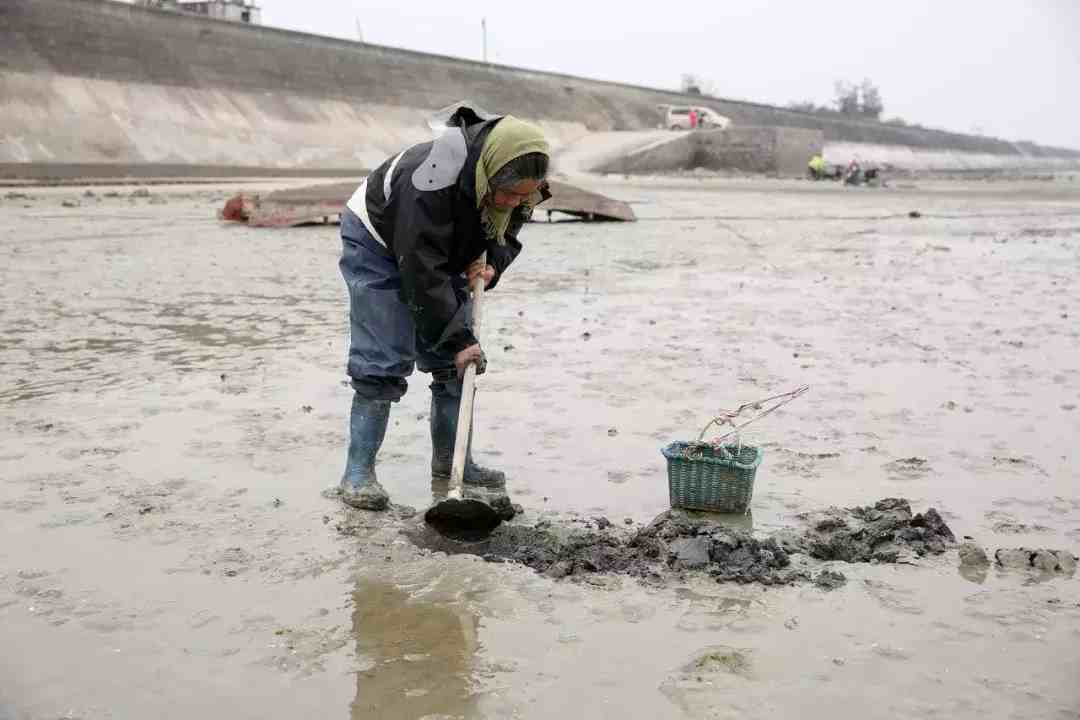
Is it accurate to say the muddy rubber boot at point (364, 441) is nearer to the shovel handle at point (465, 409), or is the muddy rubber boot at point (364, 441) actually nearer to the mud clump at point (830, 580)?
the shovel handle at point (465, 409)

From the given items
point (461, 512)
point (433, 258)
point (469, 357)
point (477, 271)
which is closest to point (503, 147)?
point (433, 258)

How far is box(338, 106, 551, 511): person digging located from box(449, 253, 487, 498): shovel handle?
0.04 metres

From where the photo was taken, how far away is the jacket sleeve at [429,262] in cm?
407

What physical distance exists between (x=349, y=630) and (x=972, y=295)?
793 cm

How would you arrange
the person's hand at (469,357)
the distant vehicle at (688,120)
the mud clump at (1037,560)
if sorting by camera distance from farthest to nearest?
the distant vehicle at (688,120), the person's hand at (469,357), the mud clump at (1037,560)

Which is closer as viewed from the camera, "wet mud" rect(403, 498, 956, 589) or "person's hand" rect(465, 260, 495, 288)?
"wet mud" rect(403, 498, 956, 589)

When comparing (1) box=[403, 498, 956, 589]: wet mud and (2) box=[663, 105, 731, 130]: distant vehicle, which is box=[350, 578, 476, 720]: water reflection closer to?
(1) box=[403, 498, 956, 589]: wet mud

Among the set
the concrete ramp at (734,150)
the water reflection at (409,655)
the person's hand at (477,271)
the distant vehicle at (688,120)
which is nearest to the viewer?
the water reflection at (409,655)

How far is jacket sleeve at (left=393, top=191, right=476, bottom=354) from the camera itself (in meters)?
4.07

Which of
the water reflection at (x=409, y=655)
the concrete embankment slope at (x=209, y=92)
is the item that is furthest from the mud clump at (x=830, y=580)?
the concrete embankment slope at (x=209, y=92)

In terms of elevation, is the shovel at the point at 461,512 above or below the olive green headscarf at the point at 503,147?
below

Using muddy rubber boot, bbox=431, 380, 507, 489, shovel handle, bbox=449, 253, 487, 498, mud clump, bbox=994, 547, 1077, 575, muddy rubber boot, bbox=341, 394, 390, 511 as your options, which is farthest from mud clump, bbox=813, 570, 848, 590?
muddy rubber boot, bbox=341, 394, 390, 511

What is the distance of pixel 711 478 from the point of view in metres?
4.33

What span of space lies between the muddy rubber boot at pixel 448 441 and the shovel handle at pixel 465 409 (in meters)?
0.19
